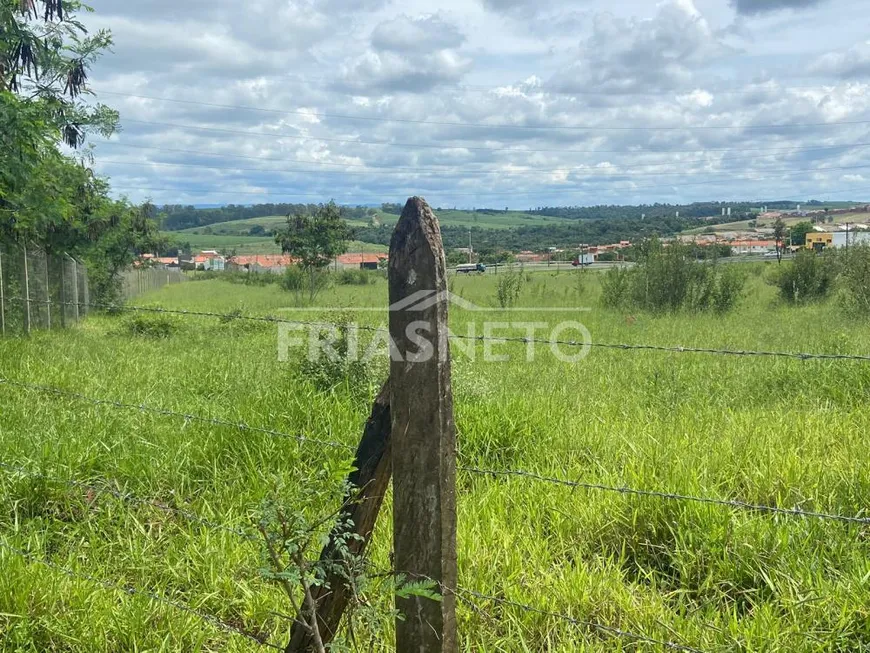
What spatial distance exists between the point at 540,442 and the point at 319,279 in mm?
23416

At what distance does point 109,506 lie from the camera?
12.2ft

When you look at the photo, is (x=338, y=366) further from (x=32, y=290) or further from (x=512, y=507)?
(x=32, y=290)

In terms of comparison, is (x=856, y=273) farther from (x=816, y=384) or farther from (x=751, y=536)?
(x=751, y=536)

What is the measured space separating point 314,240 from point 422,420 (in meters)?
26.0

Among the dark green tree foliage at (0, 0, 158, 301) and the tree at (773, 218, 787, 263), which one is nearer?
the dark green tree foliage at (0, 0, 158, 301)

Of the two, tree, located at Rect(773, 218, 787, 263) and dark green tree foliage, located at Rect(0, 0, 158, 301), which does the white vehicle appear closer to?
dark green tree foliage, located at Rect(0, 0, 158, 301)

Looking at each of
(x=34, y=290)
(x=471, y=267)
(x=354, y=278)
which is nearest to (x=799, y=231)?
(x=471, y=267)

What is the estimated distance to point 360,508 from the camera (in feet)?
6.82

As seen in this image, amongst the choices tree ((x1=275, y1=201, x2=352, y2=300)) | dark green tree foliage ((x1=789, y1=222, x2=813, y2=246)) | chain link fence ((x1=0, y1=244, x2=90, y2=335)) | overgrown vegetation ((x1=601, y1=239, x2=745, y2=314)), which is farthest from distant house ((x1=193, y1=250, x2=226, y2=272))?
overgrown vegetation ((x1=601, y1=239, x2=745, y2=314))

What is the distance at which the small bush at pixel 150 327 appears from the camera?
1167 centimetres

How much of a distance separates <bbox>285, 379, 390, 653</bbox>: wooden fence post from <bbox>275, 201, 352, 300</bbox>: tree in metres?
24.9

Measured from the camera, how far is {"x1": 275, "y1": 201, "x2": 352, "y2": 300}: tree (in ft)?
89.0

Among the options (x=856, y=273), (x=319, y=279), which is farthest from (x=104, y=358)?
(x=319, y=279)

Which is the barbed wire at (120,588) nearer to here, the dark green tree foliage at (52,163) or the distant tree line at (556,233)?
the dark green tree foliage at (52,163)
